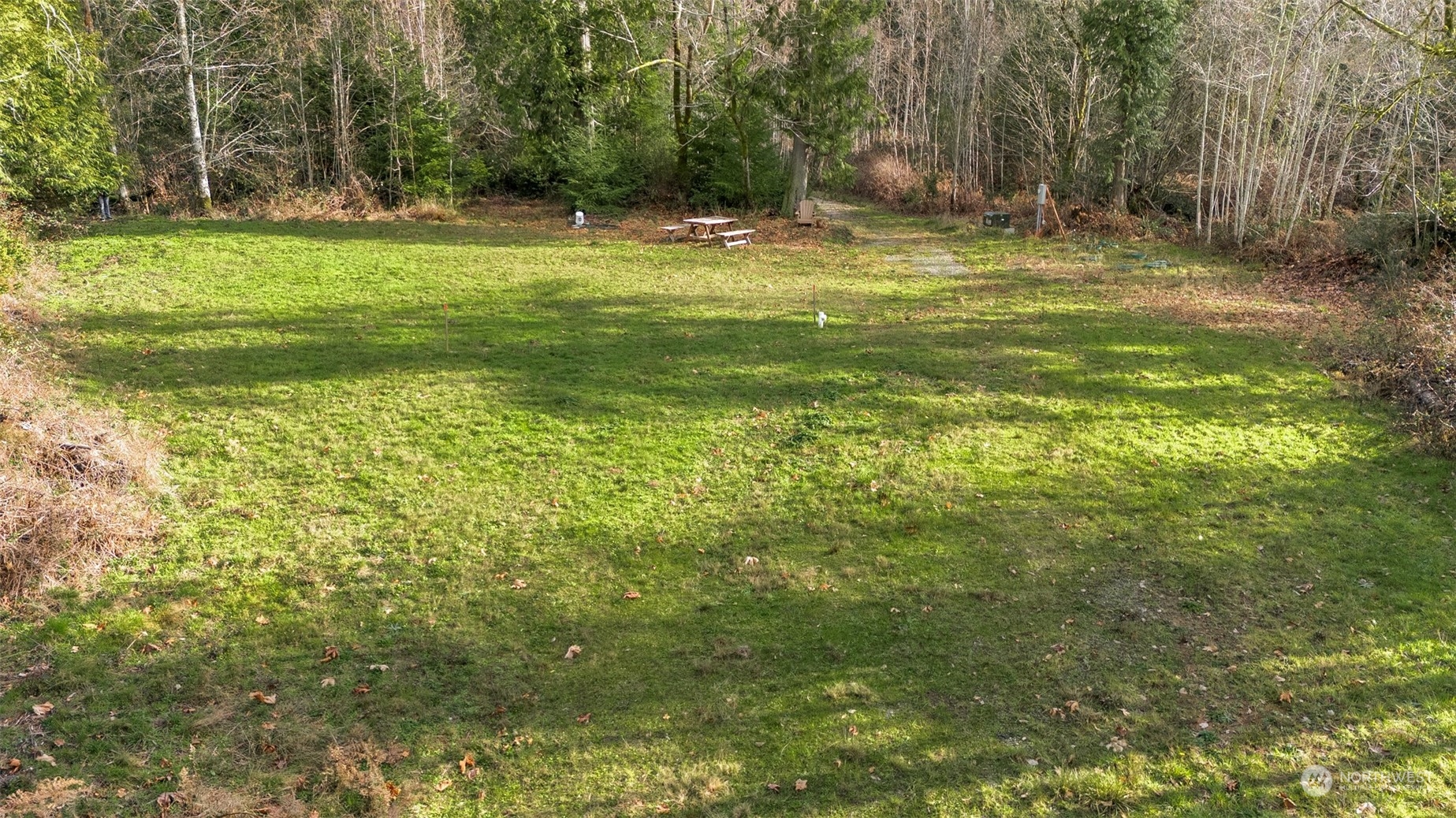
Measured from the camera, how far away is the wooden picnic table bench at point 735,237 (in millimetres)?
20797

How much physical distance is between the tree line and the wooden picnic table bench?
3301 millimetres


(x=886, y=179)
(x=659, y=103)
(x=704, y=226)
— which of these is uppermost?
(x=659, y=103)

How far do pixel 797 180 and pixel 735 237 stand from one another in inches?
141

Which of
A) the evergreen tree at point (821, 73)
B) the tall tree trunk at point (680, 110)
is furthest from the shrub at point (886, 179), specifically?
the tall tree trunk at point (680, 110)

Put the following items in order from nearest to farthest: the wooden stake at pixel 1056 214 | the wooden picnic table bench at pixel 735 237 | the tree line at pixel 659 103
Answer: the tree line at pixel 659 103
the wooden picnic table bench at pixel 735 237
the wooden stake at pixel 1056 214

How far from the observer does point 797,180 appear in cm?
2448

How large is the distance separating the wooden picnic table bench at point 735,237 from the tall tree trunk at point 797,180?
277 cm

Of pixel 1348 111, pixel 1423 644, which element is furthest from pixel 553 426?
pixel 1348 111

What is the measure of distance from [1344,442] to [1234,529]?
302cm

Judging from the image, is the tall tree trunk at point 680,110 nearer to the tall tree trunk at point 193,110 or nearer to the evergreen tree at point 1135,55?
the evergreen tree at point 1135,55

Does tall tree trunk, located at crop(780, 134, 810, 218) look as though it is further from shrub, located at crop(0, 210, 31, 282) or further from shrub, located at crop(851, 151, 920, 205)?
shrub, located at crop(0, 210, 31, 282)

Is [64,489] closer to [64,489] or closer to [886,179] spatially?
[64,489]

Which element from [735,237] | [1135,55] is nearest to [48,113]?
[735,237]

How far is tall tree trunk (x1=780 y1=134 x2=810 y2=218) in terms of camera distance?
2420 cm
